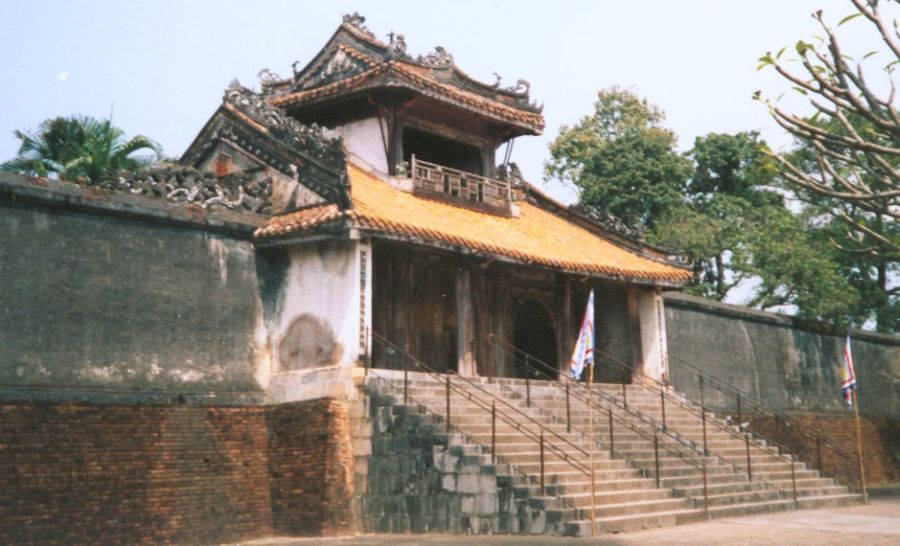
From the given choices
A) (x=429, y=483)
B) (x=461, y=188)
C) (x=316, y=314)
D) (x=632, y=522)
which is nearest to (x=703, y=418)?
(x=632, y=522)

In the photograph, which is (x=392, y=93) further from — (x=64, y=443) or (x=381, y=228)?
(x=64, y=443)

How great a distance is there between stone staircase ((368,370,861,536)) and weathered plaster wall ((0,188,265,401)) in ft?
8.21

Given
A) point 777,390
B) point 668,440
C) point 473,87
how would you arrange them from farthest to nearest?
point 777,390
point 473,87
point 668,440

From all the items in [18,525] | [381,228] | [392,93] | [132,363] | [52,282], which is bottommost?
[18,525]

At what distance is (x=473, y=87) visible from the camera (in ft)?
70.7

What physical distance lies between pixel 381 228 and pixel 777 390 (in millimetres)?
13755

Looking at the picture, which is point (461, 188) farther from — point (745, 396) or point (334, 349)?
point (745, 396)

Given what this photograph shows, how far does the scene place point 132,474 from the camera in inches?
528

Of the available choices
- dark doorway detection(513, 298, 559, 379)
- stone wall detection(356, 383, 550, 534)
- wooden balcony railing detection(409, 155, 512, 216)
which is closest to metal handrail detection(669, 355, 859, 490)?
dark doorway detection(513, 298, 559, 379)

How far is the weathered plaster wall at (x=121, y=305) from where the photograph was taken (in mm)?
12922

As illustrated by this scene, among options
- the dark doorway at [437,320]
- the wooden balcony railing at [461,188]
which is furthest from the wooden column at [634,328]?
the dark doorway at [437,320]

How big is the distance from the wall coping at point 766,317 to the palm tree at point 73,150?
1424 centimetres

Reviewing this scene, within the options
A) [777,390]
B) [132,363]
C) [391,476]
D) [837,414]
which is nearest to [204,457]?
[132,363]

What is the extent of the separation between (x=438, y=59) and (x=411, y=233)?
6.81 m
